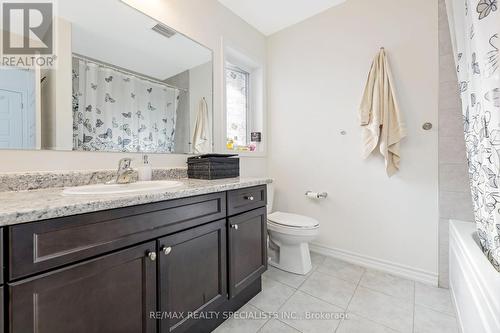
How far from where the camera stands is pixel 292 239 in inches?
72.5

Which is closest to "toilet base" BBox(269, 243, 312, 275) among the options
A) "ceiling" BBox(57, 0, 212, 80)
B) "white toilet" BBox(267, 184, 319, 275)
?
"white toilet" BBox(267, 184, 319, 275)

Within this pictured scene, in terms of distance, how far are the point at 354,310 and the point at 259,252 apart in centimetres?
71

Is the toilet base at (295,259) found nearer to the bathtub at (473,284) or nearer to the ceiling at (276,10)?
the bathtub at (473,284)

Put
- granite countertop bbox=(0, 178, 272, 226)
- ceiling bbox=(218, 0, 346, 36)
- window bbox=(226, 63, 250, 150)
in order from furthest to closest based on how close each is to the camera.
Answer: window bbox=(226, 63, 250, 150)
ceiling bbox=(218, 0, 346, 36)
granite countertop bbox=(0, 178, 272, 226)

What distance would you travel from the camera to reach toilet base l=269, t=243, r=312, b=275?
1885mm

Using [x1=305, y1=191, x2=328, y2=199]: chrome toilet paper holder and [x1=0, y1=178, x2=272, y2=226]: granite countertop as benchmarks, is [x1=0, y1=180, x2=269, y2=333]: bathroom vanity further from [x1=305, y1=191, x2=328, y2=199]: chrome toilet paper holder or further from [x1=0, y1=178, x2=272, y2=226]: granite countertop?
[x1=305, y1=191, x2=328, y2=199]: chrome toilet paper holder

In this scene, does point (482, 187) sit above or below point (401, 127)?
below

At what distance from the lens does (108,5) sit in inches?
53.0

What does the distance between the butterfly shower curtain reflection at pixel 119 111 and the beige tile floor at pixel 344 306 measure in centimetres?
129

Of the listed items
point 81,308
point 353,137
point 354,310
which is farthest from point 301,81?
point 81,308

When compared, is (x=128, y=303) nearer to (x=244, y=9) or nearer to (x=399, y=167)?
(x=399, y=167)

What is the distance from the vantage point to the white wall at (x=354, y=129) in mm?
1707

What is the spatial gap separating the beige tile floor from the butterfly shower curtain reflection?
51.0 inches
